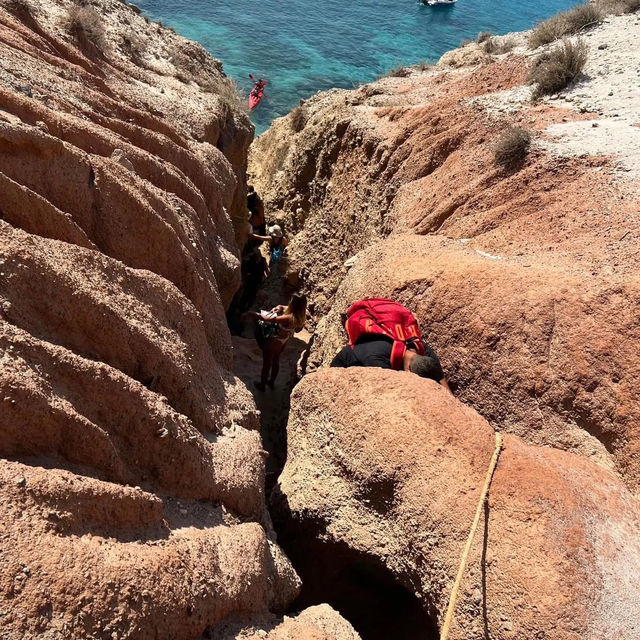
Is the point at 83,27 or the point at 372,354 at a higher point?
the point at 83,27

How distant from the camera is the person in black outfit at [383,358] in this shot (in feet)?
13.0

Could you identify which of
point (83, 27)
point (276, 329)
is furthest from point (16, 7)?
point (276, 329)

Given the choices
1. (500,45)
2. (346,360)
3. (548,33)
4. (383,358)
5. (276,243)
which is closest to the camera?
(383,358)

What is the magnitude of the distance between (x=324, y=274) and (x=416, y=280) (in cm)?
453

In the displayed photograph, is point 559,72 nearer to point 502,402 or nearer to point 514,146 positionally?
point 514,146

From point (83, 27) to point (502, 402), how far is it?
717 cm

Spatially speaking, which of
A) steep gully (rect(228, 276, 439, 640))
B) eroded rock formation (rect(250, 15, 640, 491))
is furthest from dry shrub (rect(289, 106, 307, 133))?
steep gully (rect(228, 276, 439, 640))

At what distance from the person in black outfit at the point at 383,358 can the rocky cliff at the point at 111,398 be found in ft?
3.03

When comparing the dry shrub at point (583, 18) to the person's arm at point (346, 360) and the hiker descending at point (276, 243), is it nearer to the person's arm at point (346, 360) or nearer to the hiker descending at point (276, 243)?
the hiker descending at point (276, 243)

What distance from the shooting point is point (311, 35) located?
90.1 feet

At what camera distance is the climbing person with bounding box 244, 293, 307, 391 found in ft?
22.5

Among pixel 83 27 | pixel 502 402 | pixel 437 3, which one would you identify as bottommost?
pixel 502 402

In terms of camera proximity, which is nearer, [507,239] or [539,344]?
[539,344]

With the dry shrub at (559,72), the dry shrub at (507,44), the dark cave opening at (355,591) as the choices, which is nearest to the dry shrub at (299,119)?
the dry shrub at (507,44)
